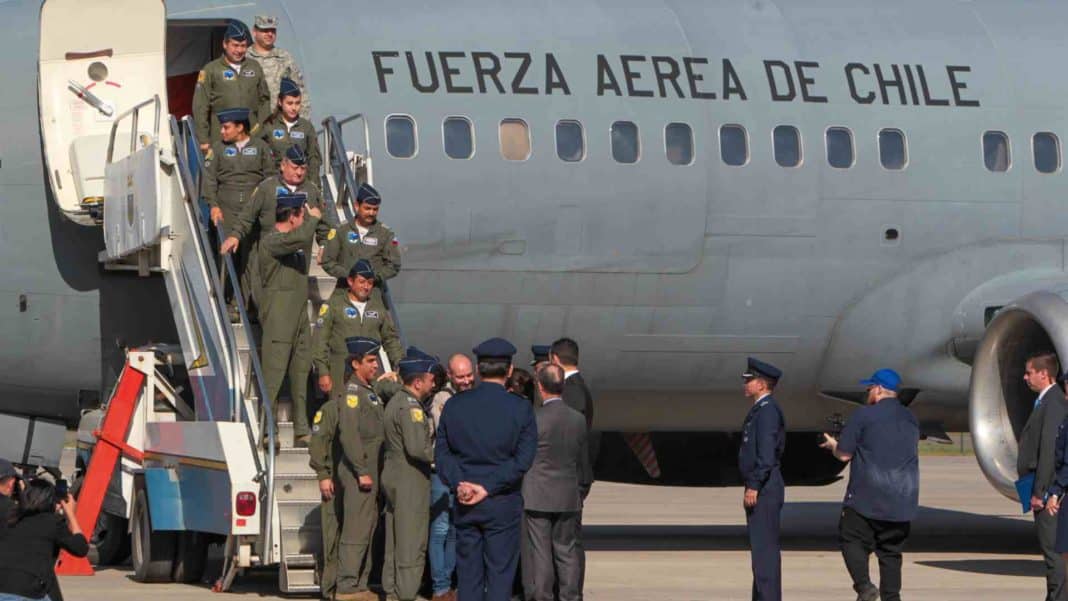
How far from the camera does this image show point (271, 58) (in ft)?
48.4

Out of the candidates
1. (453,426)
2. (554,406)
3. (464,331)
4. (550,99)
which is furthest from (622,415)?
(453,426)

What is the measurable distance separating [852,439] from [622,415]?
468cm

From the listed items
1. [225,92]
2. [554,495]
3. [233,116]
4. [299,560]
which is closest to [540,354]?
[299,560]

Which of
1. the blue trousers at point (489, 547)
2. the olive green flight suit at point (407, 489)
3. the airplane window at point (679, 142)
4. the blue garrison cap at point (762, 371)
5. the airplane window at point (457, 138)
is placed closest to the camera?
the blue trousers at point (489, 547)

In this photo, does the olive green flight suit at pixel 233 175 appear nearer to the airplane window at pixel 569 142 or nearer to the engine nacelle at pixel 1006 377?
the airplane window at pixel 569 142

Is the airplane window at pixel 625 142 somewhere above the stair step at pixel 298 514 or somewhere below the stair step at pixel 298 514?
above

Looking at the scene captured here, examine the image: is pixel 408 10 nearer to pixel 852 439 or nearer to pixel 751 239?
pixel 751 239

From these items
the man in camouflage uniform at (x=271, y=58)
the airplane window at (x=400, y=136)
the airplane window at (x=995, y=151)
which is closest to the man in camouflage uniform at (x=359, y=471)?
the man in camouflage uniform at (x=271, y=58)

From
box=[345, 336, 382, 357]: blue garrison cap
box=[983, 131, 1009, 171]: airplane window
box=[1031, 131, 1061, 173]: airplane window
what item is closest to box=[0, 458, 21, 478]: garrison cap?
box=[345, 336, 382, 357]: blue garrison cap

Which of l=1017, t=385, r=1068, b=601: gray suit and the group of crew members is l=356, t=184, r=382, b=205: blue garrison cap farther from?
l=1017, t=385, r=1068, b=601: gray suit

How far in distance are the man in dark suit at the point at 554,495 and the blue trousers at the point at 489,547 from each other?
4.47 feet

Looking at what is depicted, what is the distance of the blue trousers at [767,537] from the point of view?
38.5ft

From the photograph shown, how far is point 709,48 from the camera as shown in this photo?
1650 cm

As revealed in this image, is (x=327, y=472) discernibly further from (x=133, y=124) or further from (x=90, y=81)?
(x=90, y=81)
